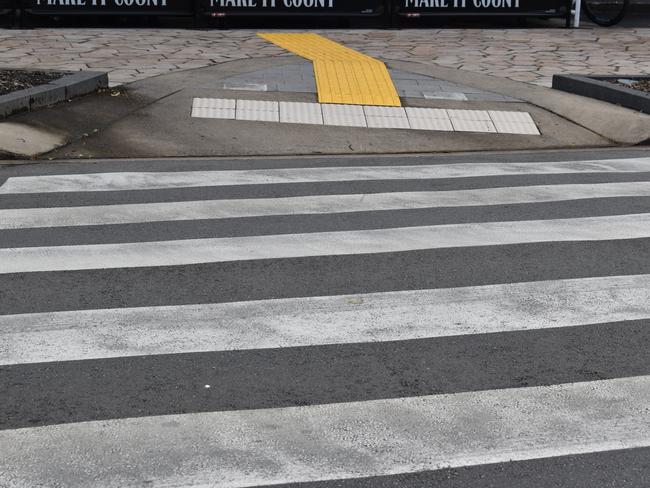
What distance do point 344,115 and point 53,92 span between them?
3261 millimetres

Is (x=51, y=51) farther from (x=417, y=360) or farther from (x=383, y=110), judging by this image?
(x=417, y=360)

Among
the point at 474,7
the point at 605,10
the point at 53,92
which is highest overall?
the point at 474,7

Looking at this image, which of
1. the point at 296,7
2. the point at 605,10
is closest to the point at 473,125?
the point at 296,7

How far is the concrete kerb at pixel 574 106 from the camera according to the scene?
1204 cm

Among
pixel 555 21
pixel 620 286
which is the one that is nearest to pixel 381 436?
pixel 620 286

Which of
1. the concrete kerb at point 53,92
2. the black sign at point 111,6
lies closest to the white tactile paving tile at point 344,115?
the concrete kerb at point 53,92

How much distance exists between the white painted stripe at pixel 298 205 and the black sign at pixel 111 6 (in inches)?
442

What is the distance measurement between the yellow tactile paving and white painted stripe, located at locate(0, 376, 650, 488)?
→ 328 inches

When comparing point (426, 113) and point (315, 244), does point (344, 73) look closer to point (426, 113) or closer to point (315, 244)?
point (426, 113)

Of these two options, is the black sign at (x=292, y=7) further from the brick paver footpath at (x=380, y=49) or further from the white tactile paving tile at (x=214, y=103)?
the white tactile paving tile at (x=214, y=103)

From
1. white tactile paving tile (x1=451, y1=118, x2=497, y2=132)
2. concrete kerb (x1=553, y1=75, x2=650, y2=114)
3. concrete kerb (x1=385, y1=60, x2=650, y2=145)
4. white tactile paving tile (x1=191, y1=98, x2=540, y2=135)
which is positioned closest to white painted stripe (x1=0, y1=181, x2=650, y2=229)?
concrete kerb (x1=385, y1=60, x2=650, y2=145)

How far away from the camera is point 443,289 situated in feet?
21.5

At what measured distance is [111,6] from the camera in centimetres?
1894

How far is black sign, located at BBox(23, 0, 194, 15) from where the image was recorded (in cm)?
1880
